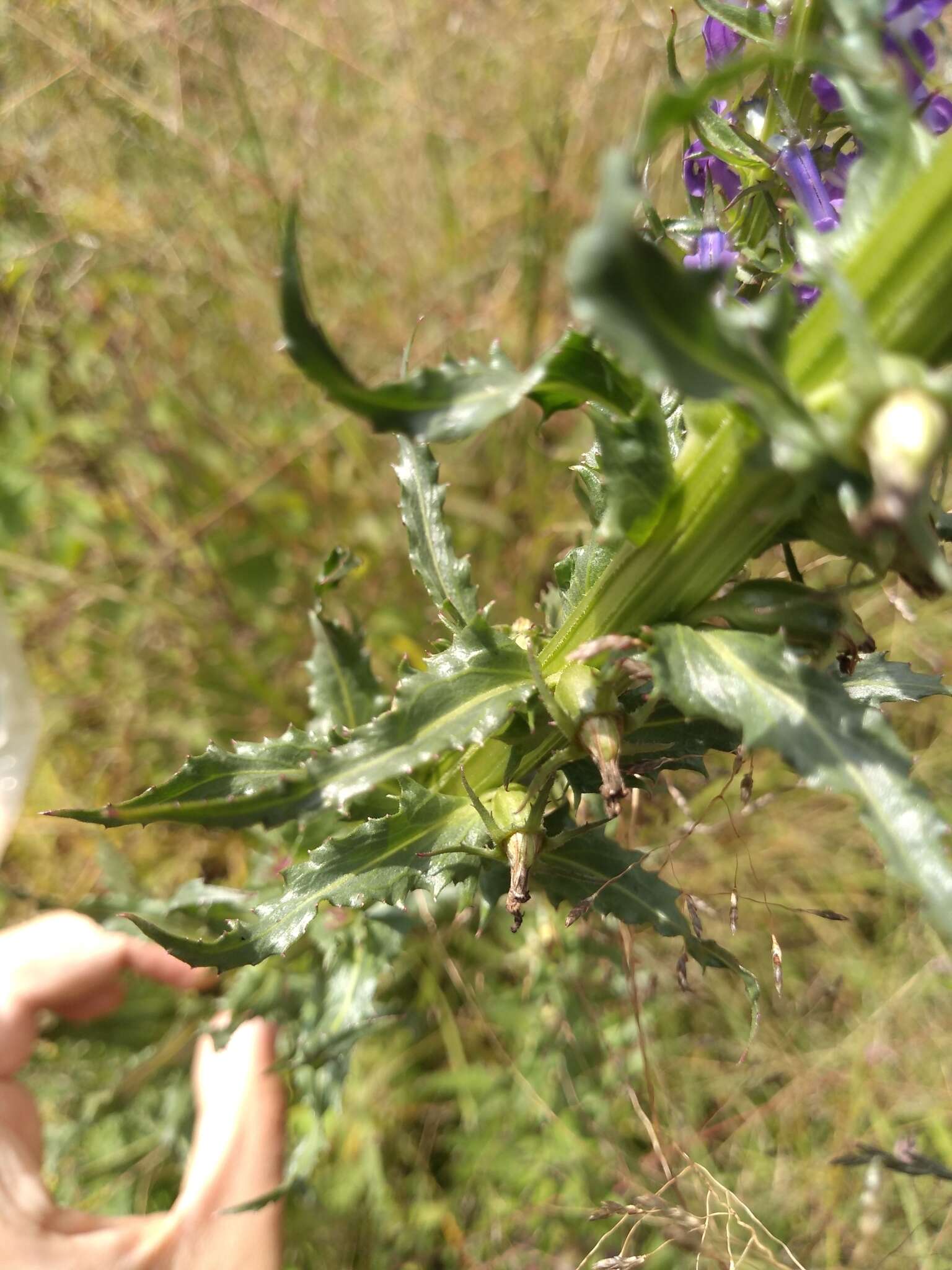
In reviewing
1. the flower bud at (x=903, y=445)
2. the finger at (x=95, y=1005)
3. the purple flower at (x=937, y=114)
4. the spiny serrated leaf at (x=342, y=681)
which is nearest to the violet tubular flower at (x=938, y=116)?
the purple flower at (x=937, y=114)

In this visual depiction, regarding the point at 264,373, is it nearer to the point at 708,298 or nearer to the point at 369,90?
the point at 369,90

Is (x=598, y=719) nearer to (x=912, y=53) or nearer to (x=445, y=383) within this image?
(x=445, y=383)

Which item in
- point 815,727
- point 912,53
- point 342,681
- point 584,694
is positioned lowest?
point 815,727

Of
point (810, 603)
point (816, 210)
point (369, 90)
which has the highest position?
point (369, 90)

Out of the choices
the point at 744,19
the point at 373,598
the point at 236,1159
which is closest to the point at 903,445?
the point at 744,19

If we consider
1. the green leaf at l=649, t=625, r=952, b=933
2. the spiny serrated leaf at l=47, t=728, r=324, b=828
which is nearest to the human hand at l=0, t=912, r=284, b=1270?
the spiny serrated leaf at l=47, t=728, r=324, b=828

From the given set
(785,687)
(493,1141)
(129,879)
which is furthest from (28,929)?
(785,687)
